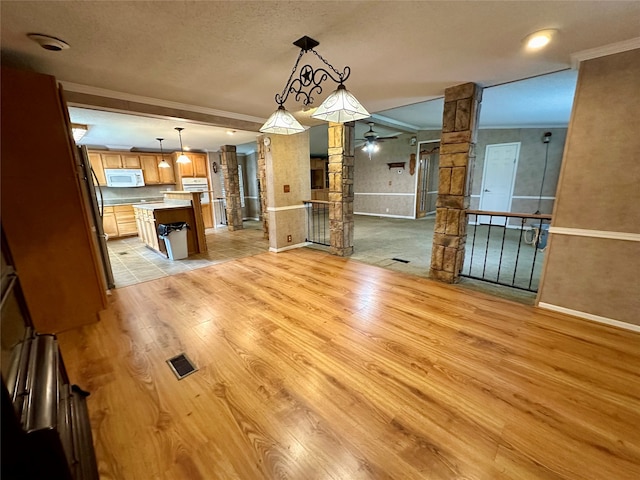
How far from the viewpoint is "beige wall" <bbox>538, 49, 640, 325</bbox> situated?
2.15 m

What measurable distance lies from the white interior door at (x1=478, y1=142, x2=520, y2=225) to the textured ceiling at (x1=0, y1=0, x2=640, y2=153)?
5.04 m

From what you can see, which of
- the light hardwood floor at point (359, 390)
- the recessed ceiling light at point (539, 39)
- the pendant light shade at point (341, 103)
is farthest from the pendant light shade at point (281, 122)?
the recessed ceiling light at point (539, 39)

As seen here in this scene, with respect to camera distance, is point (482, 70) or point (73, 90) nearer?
point (482, 70)

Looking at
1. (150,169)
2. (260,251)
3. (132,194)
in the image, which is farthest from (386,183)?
(132,194)

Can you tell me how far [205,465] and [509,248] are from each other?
221 inches

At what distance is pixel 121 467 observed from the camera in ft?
4.11

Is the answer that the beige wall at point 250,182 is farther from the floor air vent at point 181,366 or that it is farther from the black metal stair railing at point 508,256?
the floor air vent at point 181,366

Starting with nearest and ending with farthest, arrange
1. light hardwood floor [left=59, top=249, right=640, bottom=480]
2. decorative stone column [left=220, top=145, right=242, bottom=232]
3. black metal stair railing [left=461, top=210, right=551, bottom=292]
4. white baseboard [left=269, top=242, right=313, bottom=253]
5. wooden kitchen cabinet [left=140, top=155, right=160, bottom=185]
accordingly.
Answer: light hardwood floor [left=59, top=249, right=640, bottom=480]
black metal stair railing [left=461, top=210, right=551, bottom=292]
white baseboard [left=269, top=242, right=313, bottom=253]
decorative stone column [left=220, top=145, right=242, bottom=232]
wooden kitchen cabinet [left=140, top=155, right=160, bottom=185]

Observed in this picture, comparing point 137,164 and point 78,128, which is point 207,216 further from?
point 78,128

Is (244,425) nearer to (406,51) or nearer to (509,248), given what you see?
(406,51)

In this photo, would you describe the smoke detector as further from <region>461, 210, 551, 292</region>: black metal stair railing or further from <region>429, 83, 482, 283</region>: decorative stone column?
<region>461, 210, 551, 292</region>: black metal stair railing

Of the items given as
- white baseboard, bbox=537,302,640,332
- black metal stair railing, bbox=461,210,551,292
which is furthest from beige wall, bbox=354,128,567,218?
white baseboard, bbox=537,302,640,332

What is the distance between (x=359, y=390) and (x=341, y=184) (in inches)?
129

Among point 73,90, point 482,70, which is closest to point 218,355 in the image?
point 73,90
